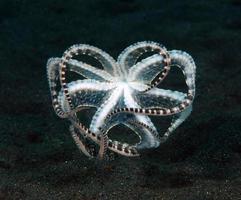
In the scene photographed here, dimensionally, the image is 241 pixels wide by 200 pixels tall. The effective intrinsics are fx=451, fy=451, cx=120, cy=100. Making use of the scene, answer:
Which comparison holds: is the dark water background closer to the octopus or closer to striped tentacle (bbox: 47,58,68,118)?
the octopus

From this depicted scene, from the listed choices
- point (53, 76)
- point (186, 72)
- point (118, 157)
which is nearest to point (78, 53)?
point (53, 76)

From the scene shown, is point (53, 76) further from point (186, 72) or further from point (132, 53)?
point (186, 72)

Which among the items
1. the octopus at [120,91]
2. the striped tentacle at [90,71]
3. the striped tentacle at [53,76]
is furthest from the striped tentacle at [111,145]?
the striped tentacle at [90,71]

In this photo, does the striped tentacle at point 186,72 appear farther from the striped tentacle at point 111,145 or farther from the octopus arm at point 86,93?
the octopus arm at point 86,93

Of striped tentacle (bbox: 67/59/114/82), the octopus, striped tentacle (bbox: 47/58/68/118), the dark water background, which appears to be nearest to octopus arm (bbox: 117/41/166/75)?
the octopus

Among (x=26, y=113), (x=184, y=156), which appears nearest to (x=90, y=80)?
(x=184, y=156)

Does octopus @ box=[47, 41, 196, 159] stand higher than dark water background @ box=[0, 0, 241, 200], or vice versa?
octopus @ box=[47, 41, 196, 159]

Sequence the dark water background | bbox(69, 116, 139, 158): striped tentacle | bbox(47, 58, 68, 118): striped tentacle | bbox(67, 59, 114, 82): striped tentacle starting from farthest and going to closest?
bbox(67, 59, 114, 82): striped tentacle
bbox(47, 58, 68, 118): striped tentacle
the dark water background
bbox(69, 116, 139, 158): striped tentacle
